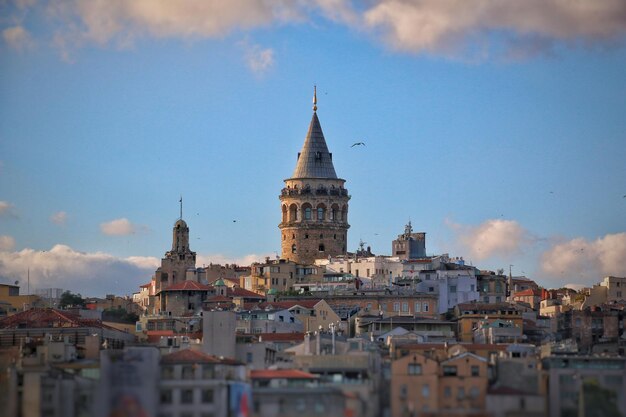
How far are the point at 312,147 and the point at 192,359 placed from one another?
70841 mm

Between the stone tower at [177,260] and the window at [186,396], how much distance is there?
68.6 meters

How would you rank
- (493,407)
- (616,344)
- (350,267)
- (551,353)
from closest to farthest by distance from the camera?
(493,407)
(551,353)
(616,344)
(350,267)

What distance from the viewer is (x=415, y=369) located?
313 ft

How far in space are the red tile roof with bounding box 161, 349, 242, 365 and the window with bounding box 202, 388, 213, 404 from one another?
5.43 meters

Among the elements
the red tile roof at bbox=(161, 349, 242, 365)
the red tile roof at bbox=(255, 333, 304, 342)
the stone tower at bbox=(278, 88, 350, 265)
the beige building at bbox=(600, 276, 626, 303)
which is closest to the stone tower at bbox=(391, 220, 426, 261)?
the stone tower at bbox=(278, 88, 350, 265)

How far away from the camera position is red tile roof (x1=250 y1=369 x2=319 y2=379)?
309ft

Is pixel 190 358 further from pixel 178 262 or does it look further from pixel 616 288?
pixel 616 288

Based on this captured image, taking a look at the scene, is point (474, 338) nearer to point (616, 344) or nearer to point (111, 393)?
point (616, 344)

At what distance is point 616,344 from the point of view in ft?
412

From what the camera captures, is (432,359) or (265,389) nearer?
(265,389)

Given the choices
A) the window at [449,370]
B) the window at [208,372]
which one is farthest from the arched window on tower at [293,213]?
the window at [208,372]

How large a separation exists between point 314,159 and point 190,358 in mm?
69879

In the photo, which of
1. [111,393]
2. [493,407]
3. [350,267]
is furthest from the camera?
[350,267]

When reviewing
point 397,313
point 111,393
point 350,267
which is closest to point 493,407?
point 111,393
